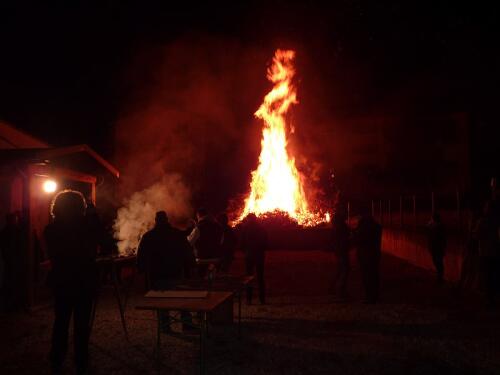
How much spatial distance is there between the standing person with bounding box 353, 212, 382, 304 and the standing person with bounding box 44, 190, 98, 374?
18.0 feet

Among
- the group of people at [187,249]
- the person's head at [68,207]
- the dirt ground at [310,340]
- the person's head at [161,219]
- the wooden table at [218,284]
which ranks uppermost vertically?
the person's head at [68,207]

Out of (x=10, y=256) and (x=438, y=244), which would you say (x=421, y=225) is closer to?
(x=438, y=244)

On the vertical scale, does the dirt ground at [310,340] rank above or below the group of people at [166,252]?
below

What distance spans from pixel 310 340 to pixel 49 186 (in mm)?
6701

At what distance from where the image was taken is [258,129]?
34625mm

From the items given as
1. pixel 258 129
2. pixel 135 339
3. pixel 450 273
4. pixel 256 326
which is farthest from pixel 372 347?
pixel 258 129

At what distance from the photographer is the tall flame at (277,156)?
2433 centimetres

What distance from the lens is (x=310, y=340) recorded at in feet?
20.8

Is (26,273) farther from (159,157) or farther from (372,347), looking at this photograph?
(159,157)

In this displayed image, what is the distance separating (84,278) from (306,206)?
68.1 ft

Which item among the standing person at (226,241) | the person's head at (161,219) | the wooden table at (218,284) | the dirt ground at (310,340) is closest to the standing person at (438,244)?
the dirt ground at (310,340)

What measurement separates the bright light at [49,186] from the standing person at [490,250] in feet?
28.2

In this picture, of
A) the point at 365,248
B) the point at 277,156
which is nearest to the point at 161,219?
the point at 365,248

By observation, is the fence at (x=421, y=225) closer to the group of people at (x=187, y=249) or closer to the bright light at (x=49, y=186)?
the group of people at (x=187, y=249)
